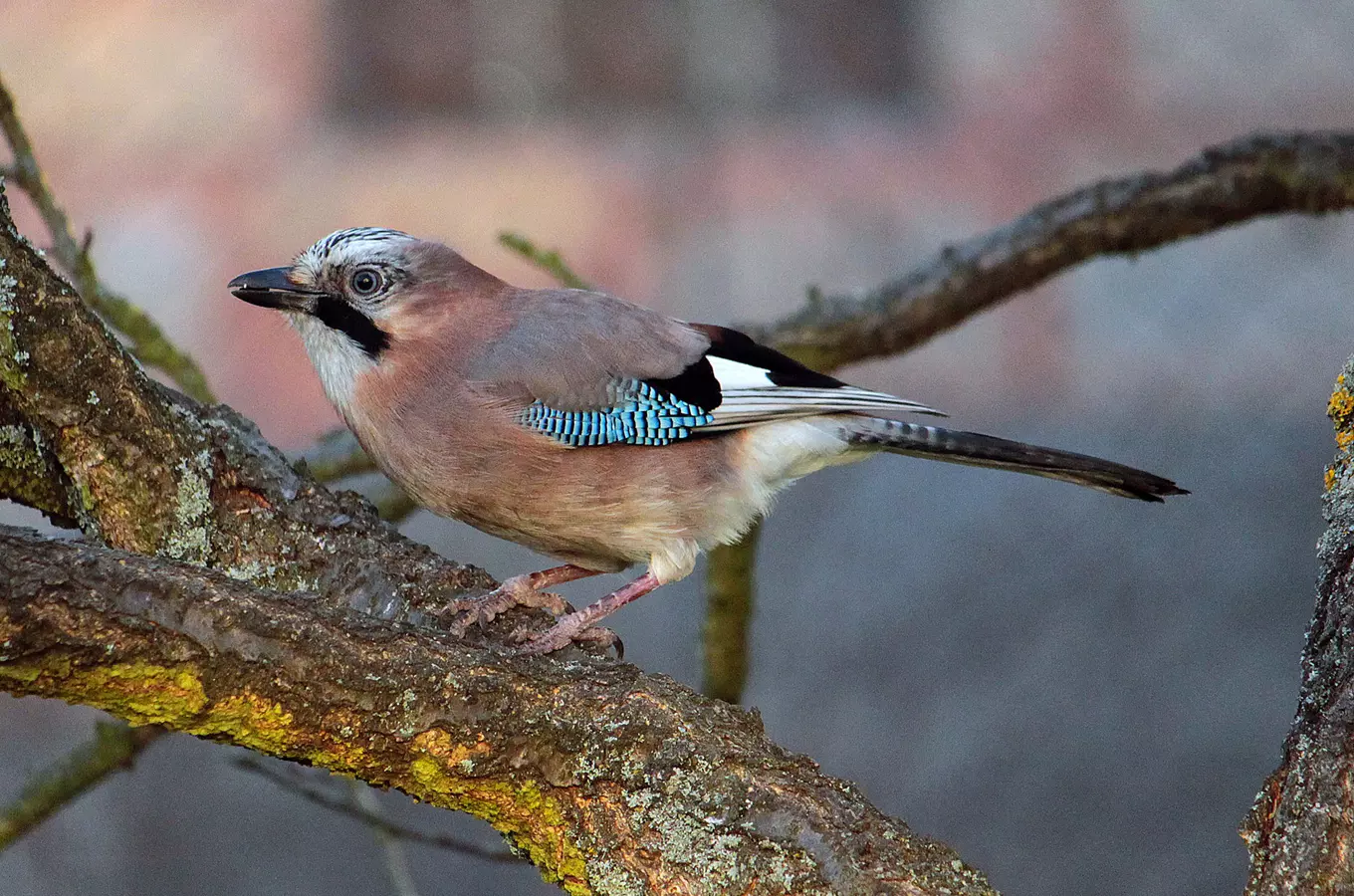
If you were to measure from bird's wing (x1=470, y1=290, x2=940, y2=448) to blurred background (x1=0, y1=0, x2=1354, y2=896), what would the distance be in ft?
5.38

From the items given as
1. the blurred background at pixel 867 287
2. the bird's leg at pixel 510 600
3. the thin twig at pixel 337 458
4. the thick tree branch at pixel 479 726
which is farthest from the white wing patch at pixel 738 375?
the blurred background at pixel 867 287

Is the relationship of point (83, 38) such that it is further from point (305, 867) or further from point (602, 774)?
point (602, 774)

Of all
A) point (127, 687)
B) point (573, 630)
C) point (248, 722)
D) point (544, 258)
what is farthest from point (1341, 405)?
point (544, 258)

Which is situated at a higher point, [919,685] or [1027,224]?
[1027,224]

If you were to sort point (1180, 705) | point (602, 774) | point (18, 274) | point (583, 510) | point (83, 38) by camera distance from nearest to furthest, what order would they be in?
point (602, 774) < point (18, 274) < point (583, 510) < point (1180, 705) < point (83, 38)

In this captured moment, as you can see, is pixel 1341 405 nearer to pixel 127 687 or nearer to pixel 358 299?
pixel 127 687

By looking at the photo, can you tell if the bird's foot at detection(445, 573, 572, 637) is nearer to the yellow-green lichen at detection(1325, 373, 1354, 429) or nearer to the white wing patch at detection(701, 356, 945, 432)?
the white wing patch at detection(701, 356, 945, 432)

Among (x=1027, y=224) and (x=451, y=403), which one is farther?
(x=1027, y=224)

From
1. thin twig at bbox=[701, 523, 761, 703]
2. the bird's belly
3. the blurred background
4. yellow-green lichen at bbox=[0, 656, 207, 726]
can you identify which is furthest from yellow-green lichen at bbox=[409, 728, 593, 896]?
the blurred background

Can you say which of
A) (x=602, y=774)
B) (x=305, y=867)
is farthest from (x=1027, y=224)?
(x=305, y=867)

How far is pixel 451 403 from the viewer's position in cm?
273

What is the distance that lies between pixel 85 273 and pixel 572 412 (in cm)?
108

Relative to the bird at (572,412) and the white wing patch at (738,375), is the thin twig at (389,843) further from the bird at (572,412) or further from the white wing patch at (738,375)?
the white wing patch at (738,375)

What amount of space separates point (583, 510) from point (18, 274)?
1.04m
